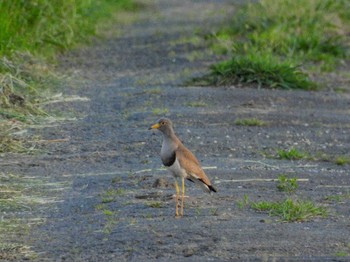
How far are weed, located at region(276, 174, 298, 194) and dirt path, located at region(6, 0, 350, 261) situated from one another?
6 cm

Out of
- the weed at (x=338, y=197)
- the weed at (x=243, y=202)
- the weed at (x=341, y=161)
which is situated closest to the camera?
the weed at (x=243, y=202)

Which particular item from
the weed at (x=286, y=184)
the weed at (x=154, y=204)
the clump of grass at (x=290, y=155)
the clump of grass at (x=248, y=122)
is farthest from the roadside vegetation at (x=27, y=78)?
the clump of grass at (x=290, y=155)

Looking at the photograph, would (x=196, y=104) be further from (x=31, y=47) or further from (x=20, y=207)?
(x=20, y=207)

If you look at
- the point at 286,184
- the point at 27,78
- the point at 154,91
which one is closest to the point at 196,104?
the point at 154,91

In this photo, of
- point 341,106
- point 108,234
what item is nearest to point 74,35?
point 341,106

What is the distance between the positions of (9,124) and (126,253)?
14.3ft

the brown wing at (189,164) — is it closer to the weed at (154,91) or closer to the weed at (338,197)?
the weed at (338,197)

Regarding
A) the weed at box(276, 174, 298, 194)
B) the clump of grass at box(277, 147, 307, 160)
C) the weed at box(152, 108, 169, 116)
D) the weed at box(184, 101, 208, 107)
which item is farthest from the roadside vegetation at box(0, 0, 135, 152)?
the weed at box(276, 174, 298, 194)

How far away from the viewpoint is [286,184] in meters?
8.30

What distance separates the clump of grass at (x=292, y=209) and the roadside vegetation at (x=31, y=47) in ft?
9.70

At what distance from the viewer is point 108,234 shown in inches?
264

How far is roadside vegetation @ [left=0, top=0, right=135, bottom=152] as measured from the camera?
1093cm

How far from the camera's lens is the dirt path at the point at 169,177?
641cm

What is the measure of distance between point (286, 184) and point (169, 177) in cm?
88
